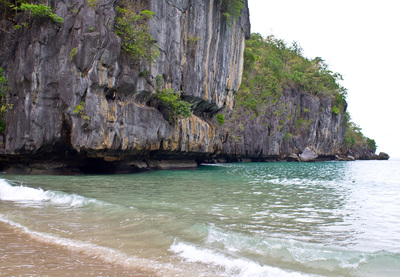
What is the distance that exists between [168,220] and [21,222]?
2768mm

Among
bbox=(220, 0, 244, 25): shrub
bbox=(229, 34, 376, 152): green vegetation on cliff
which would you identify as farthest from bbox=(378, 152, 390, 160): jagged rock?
bbox=(220, 0, 244, 25): shrub

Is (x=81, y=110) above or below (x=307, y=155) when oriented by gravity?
above

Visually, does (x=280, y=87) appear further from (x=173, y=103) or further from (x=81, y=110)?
(x=81, y=110)

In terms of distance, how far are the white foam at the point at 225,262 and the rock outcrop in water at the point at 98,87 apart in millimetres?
12195

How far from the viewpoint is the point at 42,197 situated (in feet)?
29.3

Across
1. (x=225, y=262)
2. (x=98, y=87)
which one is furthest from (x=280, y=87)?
(x=225, y=262)

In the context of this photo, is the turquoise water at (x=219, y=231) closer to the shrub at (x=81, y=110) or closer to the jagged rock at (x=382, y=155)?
the shrub at (x=81, y=110)

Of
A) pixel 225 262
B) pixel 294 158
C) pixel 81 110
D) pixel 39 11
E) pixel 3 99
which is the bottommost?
pixel 225 262

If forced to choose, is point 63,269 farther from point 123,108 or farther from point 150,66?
point 150,66

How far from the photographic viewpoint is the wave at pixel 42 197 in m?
8.00

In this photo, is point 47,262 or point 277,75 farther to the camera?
point 277,75

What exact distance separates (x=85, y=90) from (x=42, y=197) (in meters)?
7.71

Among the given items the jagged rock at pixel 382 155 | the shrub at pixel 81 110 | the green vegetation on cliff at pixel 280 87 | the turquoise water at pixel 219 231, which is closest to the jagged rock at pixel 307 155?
the green vegetation on cliff at pixel 280 87

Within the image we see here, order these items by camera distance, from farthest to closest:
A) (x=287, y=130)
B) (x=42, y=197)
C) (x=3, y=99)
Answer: (x=287, y=130) → (x=3, y=99) → (x=42, y=197)
